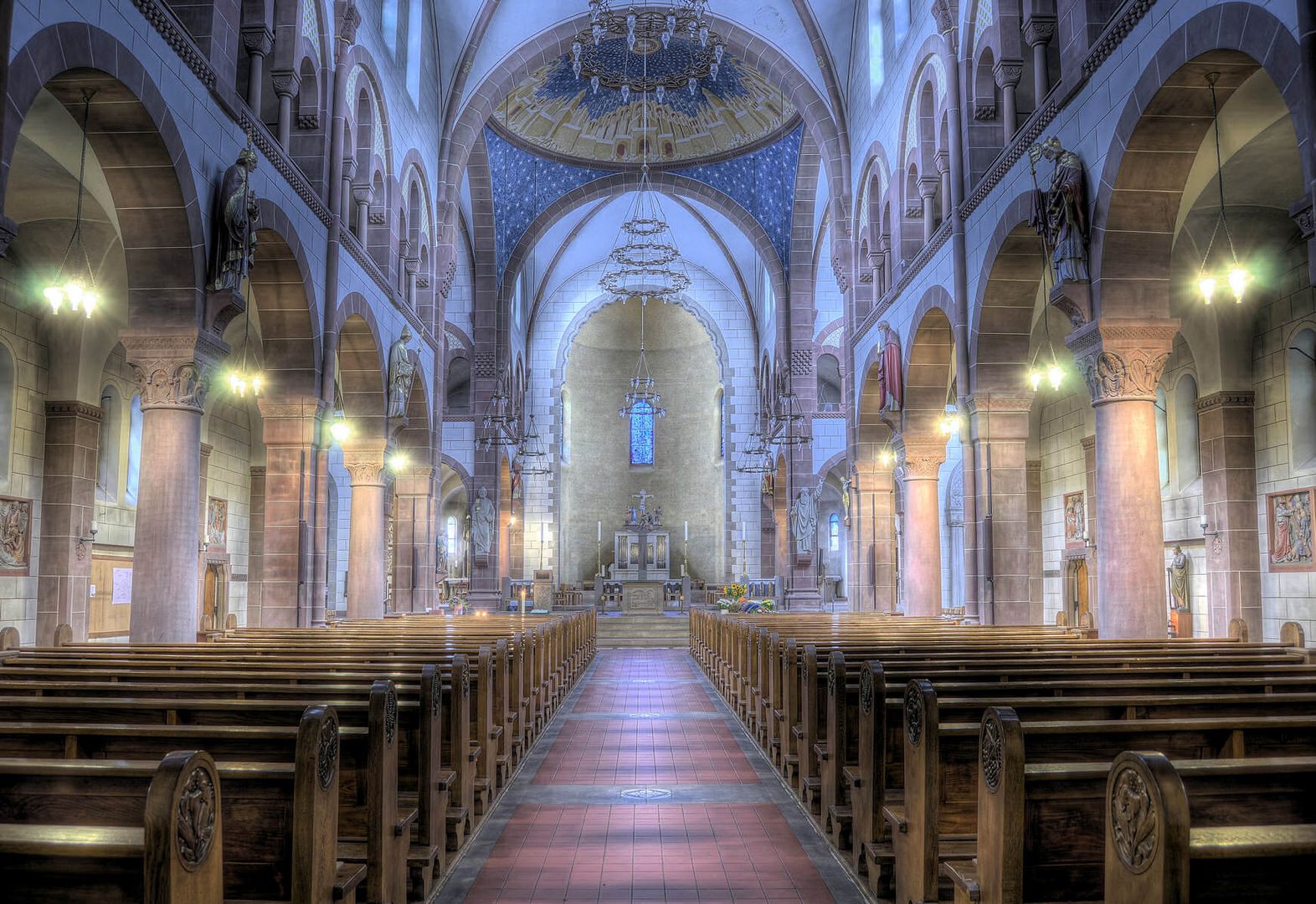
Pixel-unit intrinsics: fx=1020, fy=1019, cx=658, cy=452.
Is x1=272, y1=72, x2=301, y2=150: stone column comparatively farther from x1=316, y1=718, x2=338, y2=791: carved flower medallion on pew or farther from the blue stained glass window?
the blue stained glass window

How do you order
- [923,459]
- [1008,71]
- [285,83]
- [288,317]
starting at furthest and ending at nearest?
[923,459] < [288,317] < [285,83] < [1008,71]

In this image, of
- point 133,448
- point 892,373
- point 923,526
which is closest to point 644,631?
point 923,526

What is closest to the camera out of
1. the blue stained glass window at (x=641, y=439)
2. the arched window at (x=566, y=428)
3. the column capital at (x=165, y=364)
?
the column capital at (x=165, y=364)

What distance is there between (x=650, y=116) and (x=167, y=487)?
72.6 ft

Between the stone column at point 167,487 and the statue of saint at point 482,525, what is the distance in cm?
1913

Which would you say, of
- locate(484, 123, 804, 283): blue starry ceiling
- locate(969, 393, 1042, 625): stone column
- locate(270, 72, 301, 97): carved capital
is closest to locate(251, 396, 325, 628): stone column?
locate(270, 72, 301, 97): carved capital

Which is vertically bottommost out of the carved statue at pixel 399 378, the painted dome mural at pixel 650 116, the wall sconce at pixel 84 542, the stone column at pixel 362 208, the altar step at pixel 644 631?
the altar step at pixel 644 631

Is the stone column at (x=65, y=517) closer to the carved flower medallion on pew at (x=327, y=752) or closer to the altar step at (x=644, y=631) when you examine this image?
the carved flower medallion on pew at (x=327, y=752)

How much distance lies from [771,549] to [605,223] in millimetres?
12224

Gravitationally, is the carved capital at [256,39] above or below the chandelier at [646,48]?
below

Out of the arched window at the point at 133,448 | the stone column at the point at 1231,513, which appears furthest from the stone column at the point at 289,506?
the stone column at the point at 1231,513

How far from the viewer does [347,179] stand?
15570 mm

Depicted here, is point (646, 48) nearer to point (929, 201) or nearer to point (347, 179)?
point (929, 201)

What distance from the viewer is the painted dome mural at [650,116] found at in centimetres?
2700
